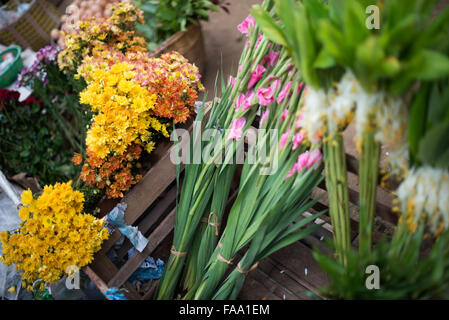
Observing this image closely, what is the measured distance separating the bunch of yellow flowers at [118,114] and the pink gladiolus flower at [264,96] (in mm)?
442

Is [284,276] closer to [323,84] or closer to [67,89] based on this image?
[323,84]

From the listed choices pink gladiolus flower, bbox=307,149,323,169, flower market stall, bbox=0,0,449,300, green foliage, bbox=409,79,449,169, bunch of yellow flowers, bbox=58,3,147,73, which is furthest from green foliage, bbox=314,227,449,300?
bunch of yellow flowers, bbox=58,3,147,73

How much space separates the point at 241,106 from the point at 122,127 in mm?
452

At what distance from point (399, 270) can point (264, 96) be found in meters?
0.65

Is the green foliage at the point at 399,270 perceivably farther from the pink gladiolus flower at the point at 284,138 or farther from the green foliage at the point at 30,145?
the green foliage at the point at 30,145

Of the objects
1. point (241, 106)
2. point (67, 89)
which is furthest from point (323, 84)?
point (67, 89)

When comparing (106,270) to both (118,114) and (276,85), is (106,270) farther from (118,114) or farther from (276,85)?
(276,85)

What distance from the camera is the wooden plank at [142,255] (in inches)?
52.7

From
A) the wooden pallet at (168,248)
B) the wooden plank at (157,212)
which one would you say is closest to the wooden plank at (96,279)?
the wooden pallet at (168,248)

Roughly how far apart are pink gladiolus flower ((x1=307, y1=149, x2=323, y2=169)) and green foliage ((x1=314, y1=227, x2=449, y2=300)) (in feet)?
0.97

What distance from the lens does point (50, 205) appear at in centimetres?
124

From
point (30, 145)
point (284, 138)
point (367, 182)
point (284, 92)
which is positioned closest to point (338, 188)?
point (367, 182)

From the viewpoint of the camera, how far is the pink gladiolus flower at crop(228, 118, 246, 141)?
131cm

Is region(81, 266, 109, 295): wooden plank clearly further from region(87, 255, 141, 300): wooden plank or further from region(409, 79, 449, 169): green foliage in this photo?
region(409, 79, 449, 169): green foliage
